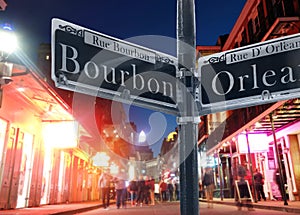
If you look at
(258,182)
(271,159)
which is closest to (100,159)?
(271,159)

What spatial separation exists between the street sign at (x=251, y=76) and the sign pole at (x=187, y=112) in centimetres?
18

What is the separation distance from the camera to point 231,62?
1.91 m

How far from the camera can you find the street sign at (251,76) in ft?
5.98

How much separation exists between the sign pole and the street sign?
0.18m

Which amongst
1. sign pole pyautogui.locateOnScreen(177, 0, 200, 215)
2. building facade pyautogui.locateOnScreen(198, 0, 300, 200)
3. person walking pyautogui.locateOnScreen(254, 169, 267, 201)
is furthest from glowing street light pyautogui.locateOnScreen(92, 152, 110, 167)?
sign pole pyautogui.locateOnScreen(177, 0, 200, 215)

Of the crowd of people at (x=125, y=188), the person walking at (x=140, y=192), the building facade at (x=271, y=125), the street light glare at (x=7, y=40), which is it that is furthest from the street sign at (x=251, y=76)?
the person walking at (x=140, y=192)

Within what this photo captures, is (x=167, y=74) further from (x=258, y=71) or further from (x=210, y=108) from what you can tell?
(x=258, y=71)

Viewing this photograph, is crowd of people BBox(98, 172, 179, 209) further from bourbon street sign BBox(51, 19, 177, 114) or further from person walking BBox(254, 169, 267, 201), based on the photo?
bourbon street sign BBox(51, 19, 177, 114)

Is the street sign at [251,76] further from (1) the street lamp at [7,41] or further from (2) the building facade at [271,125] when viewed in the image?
(2) the building facade at [271,125]

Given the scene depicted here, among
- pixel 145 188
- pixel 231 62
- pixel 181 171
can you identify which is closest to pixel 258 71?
pixel 231 62

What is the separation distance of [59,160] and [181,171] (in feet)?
58.4

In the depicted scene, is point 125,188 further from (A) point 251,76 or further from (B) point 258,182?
(A) point 251,76

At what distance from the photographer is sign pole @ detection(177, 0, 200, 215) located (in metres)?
1.49

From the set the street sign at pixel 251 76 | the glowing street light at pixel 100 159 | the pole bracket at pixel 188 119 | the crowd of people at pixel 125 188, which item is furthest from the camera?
the glowing street light at pixel 100 159
